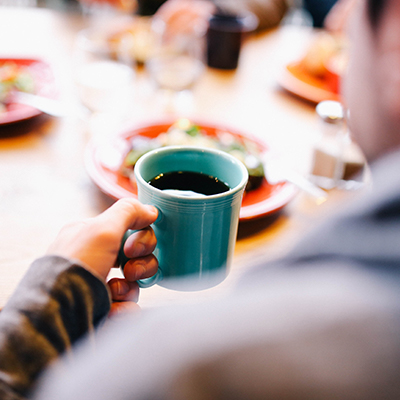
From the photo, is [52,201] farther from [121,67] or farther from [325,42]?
[325,42]

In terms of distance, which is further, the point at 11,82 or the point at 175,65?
the point at 175,65

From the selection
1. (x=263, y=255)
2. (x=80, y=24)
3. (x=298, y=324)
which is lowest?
(x=263, y=255)

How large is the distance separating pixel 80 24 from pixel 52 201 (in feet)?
3.37

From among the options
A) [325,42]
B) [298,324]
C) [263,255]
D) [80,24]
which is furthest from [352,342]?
[80,24]

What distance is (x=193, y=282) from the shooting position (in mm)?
487

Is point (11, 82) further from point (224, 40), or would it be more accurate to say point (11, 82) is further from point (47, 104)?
point (224, 40)

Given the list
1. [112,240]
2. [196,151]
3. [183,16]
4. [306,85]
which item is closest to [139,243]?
[112,240]

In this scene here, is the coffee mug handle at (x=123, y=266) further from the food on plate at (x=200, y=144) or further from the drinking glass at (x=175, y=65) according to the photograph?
the drinking glass at (x=175, y=65)

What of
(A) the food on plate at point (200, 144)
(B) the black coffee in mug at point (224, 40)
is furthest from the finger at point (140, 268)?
(B) the black coffee in mug at point (224, 40)

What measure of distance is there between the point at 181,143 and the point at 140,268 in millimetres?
370

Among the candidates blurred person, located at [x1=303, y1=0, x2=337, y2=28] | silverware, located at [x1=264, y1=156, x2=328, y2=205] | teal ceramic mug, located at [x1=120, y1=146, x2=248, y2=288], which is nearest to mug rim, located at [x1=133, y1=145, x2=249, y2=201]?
teal ceramic mug, located at [x1=120, y1=146, x2=248, y2=288]

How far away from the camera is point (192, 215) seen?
0.43 m

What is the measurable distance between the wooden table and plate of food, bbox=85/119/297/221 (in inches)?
1.2

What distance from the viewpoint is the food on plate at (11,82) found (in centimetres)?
93
